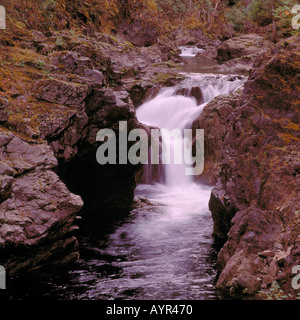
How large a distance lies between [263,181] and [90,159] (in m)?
4.82

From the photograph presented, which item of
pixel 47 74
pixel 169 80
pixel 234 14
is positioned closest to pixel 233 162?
pixel 47 74

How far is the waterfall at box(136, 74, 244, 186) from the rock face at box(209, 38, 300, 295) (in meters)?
6.05

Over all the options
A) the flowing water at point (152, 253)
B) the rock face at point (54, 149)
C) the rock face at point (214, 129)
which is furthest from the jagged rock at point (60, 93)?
the rock face at point (214, 129)

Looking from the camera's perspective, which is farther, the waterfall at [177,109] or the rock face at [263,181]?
the waterfall at [177,109]

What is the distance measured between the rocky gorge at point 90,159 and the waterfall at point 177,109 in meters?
3.95

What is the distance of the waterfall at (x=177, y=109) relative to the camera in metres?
13.4

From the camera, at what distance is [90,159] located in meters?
8.91

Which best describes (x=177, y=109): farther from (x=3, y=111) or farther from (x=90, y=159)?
(x=3, y=111)

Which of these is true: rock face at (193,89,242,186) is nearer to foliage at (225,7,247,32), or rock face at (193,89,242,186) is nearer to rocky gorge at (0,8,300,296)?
rocky gorge at (0,8,300,296)

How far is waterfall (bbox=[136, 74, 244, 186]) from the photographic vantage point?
44.0 ft

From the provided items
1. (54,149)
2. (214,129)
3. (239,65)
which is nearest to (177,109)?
(214,129)

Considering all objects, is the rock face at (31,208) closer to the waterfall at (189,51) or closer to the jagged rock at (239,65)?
the jagged rock at (239,65)

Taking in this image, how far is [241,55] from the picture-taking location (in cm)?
2506

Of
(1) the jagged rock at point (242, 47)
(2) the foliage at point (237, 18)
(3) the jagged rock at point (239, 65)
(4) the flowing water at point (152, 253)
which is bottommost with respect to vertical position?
(4) the flowing water at point (152, 253)
